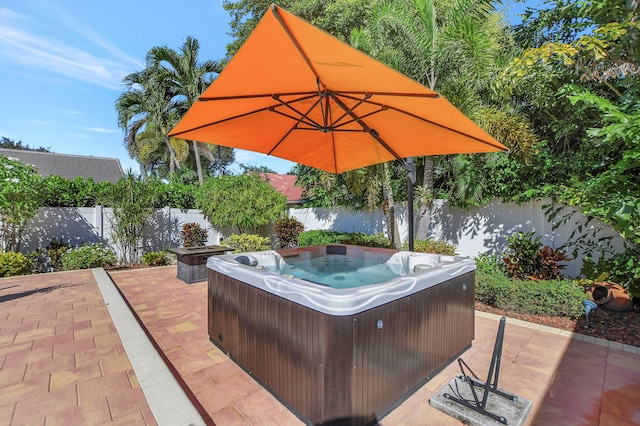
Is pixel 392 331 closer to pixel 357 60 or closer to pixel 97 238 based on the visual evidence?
pixel 357 60

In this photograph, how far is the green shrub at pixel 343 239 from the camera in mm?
9289

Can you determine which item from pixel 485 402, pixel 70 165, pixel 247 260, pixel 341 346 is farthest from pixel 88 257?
pixel 70 165

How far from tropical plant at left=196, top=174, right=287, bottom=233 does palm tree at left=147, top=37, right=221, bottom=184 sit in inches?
213

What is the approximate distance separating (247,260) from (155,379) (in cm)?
186

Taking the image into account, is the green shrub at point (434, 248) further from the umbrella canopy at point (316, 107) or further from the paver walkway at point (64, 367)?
the paver walkway at point (64, 367)

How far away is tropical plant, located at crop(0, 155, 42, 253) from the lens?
6.95m

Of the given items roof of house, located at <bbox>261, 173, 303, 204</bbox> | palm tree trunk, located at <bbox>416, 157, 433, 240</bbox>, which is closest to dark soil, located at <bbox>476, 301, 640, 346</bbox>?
palm tree trunk, located at <bbox>416, 157, 433, 240</bbox>

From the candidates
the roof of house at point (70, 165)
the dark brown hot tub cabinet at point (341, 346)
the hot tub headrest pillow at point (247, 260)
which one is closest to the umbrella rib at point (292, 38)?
the dark brown hot tub cabinet at point (341, 346)

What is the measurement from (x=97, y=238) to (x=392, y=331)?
9.95 m

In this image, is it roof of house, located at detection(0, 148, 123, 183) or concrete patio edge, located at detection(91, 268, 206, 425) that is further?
roof of house, located at detection(0, 148, 123, 183)

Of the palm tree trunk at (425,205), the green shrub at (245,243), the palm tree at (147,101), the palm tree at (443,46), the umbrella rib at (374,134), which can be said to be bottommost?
the green shrub at (245,243)

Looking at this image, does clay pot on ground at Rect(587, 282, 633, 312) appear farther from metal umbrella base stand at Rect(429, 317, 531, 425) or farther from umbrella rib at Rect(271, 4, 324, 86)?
umbrella rib at Rect(271, 4, 324, 86)

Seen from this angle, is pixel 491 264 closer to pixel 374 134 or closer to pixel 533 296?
pixel 533 296

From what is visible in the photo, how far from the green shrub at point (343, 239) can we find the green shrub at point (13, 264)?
25.0 feet
